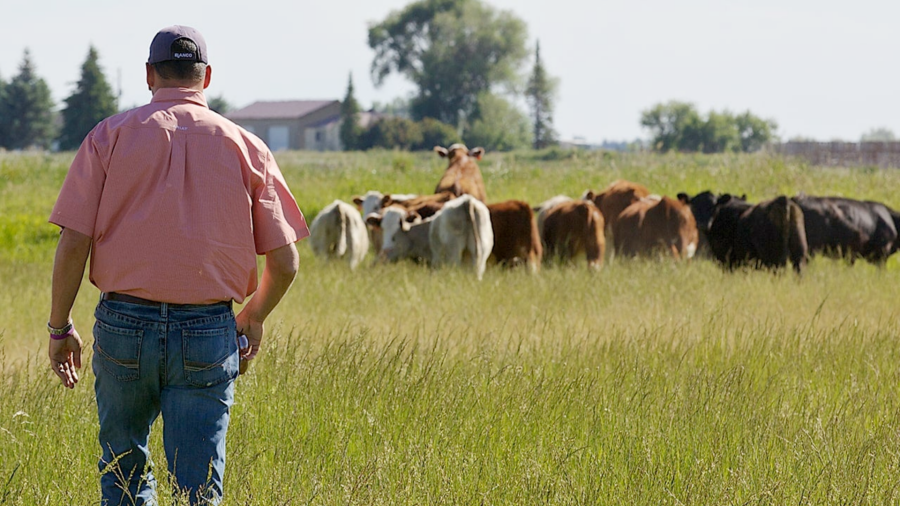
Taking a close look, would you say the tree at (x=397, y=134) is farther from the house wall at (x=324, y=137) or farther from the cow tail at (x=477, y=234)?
the cow tail at (x=477, y=234)

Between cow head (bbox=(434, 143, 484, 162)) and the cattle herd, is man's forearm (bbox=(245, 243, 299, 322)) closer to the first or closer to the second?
the cattle herd

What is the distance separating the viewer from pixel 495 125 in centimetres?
8725

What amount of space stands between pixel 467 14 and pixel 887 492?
288 ft

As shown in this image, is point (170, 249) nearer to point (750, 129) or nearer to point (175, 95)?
point (175, 95)

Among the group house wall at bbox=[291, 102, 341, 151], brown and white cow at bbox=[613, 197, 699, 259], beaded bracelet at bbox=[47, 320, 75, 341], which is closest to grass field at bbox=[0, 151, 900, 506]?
beaded bracelet at bbox=[47, 320, 75, 341]

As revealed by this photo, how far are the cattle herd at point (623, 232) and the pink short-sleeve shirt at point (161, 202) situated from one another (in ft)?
31.6

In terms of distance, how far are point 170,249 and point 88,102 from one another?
75.4 m

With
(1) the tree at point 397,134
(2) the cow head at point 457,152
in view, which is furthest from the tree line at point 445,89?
(2) the cow head at point 457,152

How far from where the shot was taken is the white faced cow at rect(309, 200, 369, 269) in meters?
14.8

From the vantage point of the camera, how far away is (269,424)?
4.96 metres

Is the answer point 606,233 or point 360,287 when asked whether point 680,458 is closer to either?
point 360,287

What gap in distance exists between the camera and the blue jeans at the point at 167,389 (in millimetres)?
3258

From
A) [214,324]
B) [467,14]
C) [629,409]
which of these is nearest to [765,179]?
[629,409]

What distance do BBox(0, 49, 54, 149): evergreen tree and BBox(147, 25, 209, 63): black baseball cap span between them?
268 feet
